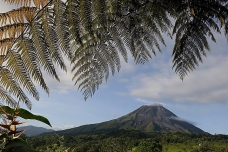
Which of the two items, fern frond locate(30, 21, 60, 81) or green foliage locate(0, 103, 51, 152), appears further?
fern frond locate(30, 21, 60, 81)

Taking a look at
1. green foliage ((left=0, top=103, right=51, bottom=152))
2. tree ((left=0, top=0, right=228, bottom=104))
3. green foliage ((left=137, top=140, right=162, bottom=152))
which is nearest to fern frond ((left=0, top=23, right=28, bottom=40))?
tree ((left=0, top=0, right=228, bottom=104))

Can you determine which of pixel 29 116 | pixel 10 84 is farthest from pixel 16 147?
pixel 10 84

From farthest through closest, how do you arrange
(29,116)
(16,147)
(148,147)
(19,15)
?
(148,147) → (19,15) → (29,116) → (16,147)

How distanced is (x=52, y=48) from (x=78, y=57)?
0.98 meters

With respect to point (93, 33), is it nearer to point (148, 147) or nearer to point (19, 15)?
point (19, 15)

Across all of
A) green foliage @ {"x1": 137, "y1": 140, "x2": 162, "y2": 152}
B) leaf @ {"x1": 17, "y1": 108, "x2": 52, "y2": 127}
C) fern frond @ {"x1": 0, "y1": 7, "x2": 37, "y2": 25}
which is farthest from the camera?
green foliage @ {"x1": 137, "y1": 140, "x2": 162, "y2": 152}

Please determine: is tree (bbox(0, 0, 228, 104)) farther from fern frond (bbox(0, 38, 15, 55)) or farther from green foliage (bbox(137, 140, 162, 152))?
green foliage (bbox(137, 140, 162, 152))

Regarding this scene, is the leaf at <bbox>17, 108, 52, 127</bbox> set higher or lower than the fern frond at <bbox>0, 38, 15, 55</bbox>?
lower

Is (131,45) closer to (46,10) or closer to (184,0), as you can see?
(184,0)

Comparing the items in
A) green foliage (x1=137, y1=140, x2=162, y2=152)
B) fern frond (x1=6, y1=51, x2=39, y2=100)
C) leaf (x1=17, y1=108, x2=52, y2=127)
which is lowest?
A: leaf (x1=17, y1=108, x2=52, y2=127)

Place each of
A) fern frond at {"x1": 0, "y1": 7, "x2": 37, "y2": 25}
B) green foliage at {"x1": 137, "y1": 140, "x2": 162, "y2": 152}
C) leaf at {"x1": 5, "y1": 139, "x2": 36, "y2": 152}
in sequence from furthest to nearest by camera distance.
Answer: green foliage at {"x1": 137, "y1": 140, "x2": 162, "y2": 152} < fern frond at {"x1": 0, "y1": 7, "x2": 37, "y2": 25} < leaf at {"x1": 5, "y1": 139, "x2": 36, "y2": 152}

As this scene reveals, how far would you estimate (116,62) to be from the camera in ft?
10.2

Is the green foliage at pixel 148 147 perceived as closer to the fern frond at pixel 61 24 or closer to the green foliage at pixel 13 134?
the fern frond at pixel 61 24

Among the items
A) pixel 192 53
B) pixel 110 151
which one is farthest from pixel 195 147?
pixel 192 53
